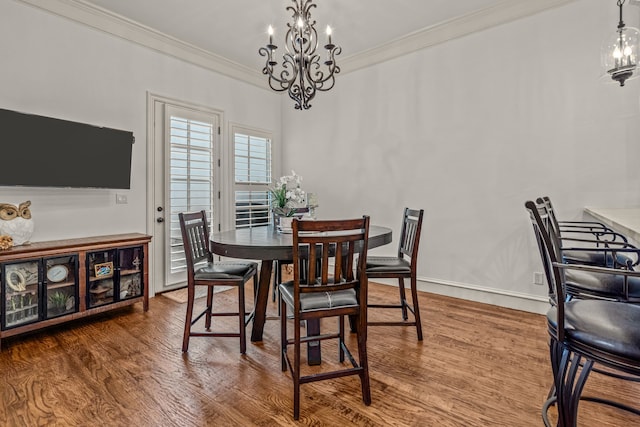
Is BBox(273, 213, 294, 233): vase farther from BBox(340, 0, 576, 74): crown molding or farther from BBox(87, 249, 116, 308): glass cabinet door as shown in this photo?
BBox(340, 0, 576, 74): crown molding

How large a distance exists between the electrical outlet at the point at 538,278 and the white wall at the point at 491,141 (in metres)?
0.04

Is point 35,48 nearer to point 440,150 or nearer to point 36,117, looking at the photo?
point 36,117

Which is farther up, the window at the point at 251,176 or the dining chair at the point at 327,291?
the window at the point at 251,176

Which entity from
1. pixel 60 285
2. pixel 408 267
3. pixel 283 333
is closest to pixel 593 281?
pixel 408 267

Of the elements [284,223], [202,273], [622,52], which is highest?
[622,52]

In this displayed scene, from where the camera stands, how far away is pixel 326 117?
15.7 ft

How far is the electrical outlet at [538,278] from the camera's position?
3.10 metres

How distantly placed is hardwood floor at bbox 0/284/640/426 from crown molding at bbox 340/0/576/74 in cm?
294

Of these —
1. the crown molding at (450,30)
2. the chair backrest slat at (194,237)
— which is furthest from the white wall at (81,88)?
the crown molding at (450,30)

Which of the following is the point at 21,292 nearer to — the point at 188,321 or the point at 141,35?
the point at 188,321

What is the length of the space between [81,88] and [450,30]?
3894 millimetres

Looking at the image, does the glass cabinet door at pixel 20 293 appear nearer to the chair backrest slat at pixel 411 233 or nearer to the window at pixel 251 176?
the window at pixel 251 176

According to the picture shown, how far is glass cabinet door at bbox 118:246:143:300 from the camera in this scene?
10.4ft

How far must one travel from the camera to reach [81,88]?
323cm
